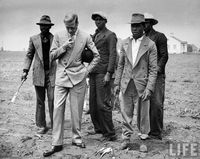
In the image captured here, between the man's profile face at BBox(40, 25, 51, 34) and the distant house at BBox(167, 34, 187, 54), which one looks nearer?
the man's profile face at BBox(40, 25, 51, 34)

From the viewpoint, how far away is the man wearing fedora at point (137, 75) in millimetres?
5161

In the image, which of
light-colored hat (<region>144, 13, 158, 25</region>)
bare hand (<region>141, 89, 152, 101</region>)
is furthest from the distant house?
bare hand (<region>141, 89, 152, 101</region>)

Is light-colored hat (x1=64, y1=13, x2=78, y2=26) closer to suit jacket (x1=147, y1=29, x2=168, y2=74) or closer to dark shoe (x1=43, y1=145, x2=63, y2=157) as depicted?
suit jacket (x1=147, y1=29, x2=168, y2=74)

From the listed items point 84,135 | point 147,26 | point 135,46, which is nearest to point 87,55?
point 135,46

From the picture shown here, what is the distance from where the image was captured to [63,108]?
5227mm

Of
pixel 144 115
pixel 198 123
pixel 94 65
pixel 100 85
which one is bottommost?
pixel 198 123

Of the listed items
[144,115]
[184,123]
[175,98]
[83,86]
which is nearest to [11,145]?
[83,86]

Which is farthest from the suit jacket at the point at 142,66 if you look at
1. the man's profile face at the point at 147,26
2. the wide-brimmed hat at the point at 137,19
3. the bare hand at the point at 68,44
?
the bare hand at the point at 68,44

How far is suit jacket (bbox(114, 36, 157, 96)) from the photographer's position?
5164 mm

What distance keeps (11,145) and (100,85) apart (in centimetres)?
203

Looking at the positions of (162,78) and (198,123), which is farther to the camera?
(198,123)

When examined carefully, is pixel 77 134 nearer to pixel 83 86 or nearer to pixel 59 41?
pixel 83 86

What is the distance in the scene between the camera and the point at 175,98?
428 inches

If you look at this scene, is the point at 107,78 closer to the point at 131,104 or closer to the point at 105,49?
the point at 105,49
